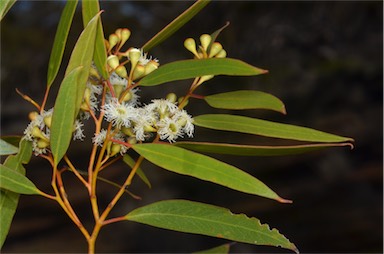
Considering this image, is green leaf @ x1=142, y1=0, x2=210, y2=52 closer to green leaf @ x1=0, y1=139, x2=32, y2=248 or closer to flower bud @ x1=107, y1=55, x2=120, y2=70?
flower bud @ x1=107, y1=55, x2=120, y2=70

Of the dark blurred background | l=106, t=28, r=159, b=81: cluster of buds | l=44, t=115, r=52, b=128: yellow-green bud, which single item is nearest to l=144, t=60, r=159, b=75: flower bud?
l=106, t=28, r=159, b=81: cluster of buds

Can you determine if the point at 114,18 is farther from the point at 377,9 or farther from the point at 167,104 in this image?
the point at 167,104

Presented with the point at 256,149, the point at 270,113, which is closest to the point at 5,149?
the point at 256,149

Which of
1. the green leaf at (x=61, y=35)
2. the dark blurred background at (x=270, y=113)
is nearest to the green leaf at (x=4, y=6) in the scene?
the green leaf at (x=61, y=35)

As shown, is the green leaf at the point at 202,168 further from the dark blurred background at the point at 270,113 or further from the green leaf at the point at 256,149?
the dark blurred background at the point at 270,113

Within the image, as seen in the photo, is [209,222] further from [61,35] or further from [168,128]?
[61,35]

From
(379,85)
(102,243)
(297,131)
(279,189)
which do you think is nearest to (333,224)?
(279,189)
